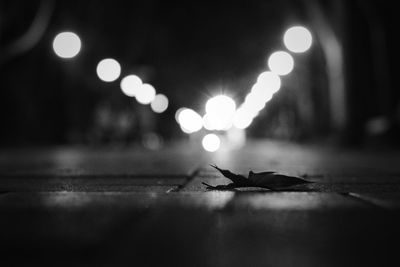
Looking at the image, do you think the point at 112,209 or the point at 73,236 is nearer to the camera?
the point at 73,236

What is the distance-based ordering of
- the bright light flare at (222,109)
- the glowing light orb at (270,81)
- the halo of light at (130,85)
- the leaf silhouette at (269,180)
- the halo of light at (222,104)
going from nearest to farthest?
the leaf silhouette at (269,180)
the halo of light at (130,85)
the glowing light orb at (270,81)
the halo of light at (222,104)
the bright light flare at (222,109)

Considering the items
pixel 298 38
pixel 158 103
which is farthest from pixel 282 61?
pixel 158 103

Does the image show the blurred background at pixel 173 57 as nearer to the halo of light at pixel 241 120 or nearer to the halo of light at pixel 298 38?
the halo of light at pixel 298 38

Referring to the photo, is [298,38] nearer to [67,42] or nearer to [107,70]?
[67,42]

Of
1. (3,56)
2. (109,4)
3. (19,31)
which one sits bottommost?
(3,56)

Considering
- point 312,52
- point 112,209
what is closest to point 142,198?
point 112,209

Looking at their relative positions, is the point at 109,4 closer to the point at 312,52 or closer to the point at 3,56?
the point at 3,56

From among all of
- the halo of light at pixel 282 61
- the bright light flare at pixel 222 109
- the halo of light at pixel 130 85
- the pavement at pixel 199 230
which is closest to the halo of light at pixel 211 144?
the halo of light at pixel 282 61
